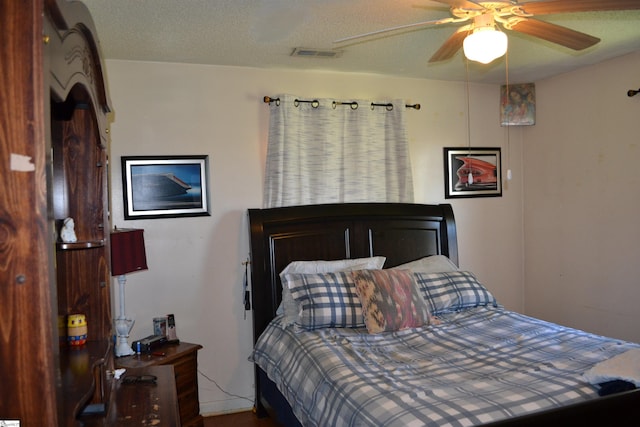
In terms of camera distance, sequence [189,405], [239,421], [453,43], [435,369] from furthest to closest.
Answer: [239,421]
[189,405]
[453,43]
[435,369]

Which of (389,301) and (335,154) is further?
(335,154)

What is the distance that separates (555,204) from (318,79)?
2.22 meters

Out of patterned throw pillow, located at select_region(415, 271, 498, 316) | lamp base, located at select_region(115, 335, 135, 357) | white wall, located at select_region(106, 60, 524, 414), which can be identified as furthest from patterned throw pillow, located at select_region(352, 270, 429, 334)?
lamp base, located at select_region(115, 335, 135, 357)

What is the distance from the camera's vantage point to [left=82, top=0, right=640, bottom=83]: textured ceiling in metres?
2.59

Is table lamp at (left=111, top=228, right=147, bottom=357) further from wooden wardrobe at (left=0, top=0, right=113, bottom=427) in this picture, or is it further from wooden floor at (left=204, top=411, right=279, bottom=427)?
wooden wardrobe at (left=0, top=0, right=113, bottom=427)

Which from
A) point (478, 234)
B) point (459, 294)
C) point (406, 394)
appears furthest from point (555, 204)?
point (406, 394)

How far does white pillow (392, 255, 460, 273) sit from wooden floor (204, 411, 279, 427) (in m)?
1.42

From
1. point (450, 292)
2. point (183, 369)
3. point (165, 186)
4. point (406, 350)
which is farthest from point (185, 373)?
point (450, 292)

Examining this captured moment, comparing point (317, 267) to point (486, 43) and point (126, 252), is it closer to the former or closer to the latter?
point (126, 252)

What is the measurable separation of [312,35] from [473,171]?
2.05 metres

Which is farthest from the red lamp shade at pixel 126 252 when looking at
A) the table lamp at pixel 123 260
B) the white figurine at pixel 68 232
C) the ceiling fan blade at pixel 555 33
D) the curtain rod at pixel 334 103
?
the ceiling fan blade at pixel 555 33

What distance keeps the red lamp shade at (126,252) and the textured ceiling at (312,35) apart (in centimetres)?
115

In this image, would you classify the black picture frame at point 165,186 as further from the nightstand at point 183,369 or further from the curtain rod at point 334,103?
the nightstand at point 183,369

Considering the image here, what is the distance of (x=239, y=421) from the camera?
11.6 ft
